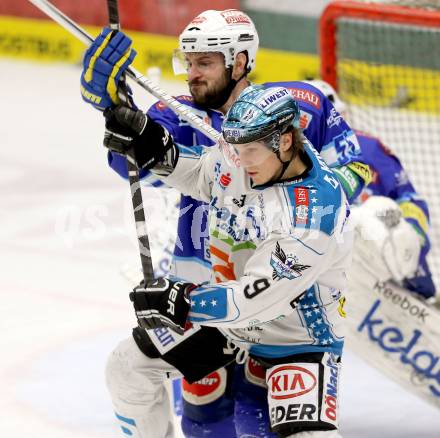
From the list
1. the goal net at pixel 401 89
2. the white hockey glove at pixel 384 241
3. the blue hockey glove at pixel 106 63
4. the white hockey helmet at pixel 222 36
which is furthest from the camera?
the goal net at pixel 401 89

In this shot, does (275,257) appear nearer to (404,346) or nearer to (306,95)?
(306,95)

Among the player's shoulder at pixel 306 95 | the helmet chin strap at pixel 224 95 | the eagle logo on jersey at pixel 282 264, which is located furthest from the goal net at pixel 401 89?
the eagle logo on jersey at pixel 282 264

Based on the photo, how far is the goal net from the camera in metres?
6.14

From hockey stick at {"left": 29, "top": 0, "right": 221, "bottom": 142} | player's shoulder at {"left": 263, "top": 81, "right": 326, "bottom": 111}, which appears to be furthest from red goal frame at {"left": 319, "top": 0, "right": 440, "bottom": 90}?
hockey stick at {"left": 29, "top": 0, "right": 221, "bottom": 142}

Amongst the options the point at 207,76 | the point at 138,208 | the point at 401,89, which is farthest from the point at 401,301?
the point at 401,89

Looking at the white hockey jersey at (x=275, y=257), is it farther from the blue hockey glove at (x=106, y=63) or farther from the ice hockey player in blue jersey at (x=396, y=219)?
the ice hockey player in blue jersey at (x=396, y=219)

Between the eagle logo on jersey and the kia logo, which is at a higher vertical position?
the eagle logo on jersey

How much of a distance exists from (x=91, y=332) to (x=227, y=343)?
1.82 meters

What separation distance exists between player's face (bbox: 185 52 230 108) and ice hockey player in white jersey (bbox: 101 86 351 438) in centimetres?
23

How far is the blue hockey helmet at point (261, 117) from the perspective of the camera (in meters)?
2.83

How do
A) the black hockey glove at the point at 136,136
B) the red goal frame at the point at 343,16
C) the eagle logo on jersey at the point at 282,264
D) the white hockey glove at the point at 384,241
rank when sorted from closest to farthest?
the eagle logo on jersey at the point at 282,264 → the black hockey glove at the point at 136,136 → the white hockey glove at the point at 384,241 → the red goal frame at the point at 343,16

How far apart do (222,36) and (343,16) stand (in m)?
1.74

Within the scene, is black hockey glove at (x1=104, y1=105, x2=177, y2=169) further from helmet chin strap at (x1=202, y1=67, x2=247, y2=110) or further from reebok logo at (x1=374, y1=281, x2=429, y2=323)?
reebok logo at (x1=374, y1=281, x2=429, y2=323)

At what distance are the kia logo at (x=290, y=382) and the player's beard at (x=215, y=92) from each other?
891 mm
